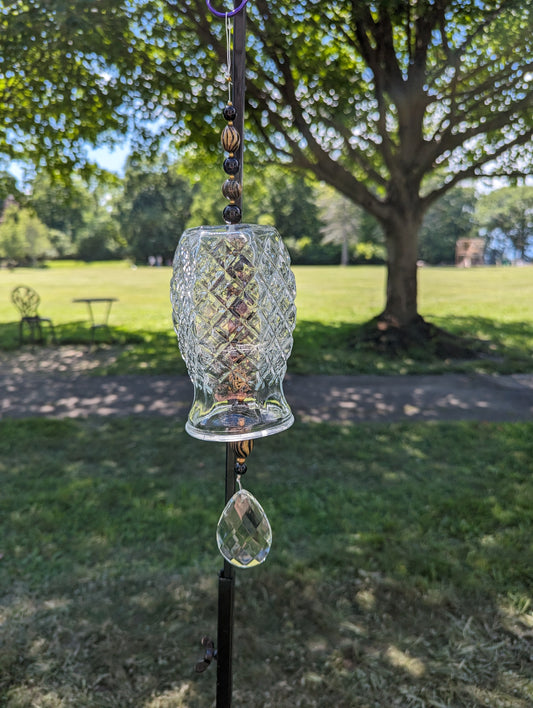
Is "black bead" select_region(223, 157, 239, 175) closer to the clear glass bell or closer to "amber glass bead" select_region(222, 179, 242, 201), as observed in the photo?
"amber glass bead" select_region(222, 179, 242, 201)

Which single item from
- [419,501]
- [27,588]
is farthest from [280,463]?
[27,588]

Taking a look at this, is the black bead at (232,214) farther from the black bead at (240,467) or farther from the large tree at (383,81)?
the large tree at (383,81)

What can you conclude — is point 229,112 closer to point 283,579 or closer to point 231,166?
point 231,166

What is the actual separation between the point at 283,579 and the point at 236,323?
2954mm

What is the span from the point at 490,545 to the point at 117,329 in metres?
12.9

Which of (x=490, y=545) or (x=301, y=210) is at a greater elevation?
(x=301, y=210)

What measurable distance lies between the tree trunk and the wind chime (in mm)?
11072

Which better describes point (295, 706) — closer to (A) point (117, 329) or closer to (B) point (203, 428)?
(B) point (203, 428)

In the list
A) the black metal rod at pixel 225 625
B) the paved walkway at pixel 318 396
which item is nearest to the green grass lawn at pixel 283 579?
the black metal rod at pixel 225 625

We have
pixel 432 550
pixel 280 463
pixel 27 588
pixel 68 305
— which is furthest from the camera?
pixel 68 305

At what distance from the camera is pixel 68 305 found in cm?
2194

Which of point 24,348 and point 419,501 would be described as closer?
point 419,501

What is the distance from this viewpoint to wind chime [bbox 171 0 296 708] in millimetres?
1379

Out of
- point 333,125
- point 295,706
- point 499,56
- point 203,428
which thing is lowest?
point 295,706
